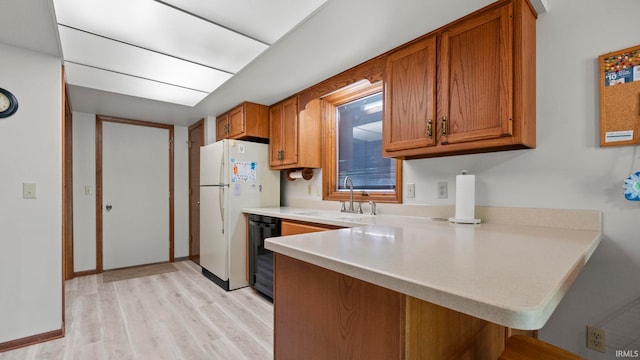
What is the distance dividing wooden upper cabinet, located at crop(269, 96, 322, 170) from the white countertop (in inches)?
72.4

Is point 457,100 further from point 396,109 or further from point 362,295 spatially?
point 362,295

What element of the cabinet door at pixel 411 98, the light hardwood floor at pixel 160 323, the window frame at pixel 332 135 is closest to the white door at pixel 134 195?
the light hardwood floor at pixel 160 323

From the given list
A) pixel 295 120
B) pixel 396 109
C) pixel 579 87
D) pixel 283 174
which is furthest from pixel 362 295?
pixel 283 174

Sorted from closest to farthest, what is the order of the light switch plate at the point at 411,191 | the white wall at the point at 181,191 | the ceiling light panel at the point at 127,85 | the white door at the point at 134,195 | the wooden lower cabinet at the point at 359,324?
the wooden lower cabinet at the point at 359,324
the light switch plate at the point at 411,191
the ceiling light panel at the point at 127,85
the white door at the point at 134,195
the white wall at the point at 181,191

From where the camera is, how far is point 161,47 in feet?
6.52

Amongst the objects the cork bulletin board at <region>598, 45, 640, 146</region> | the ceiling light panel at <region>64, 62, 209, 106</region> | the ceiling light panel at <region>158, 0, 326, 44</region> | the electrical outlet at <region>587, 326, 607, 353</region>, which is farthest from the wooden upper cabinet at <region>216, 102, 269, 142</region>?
the electrical outlet at <region>587, 326, 607, 353</region>

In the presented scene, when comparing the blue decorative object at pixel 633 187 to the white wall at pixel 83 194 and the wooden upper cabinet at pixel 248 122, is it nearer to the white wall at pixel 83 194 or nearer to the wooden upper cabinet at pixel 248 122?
the wooden upper cabinet at pixel 248 122

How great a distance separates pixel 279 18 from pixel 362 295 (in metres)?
1.57

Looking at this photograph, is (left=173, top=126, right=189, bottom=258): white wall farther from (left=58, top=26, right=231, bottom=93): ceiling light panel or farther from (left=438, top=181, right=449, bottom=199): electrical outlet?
(left=438, top=181, right=449, bottom=199): electrical outlet

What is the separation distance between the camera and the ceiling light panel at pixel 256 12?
1.51 metres

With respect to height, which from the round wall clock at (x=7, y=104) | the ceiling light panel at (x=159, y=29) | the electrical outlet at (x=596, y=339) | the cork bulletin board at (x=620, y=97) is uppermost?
the ceiling light panel at (x=159, y=29)

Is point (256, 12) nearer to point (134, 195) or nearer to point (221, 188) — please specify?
point (221, 188)

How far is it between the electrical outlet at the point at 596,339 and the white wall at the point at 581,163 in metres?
0.02

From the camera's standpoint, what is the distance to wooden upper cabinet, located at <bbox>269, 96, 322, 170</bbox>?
9.81 feet
